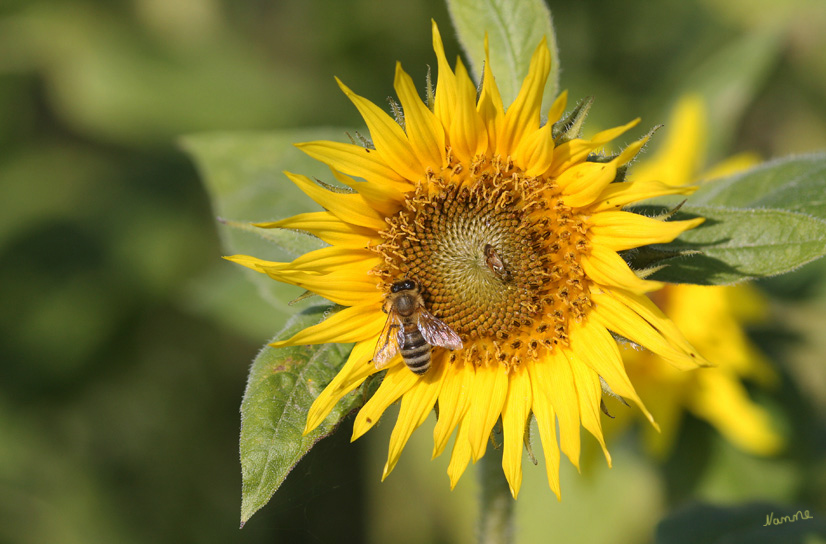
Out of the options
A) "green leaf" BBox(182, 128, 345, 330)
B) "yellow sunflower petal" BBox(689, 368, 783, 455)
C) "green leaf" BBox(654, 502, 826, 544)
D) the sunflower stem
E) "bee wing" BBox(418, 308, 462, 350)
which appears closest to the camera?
"bee wing" BBox(418, 308, 462, 350)

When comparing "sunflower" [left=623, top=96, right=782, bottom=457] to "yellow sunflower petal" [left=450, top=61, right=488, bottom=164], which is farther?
"sunflower" [left=623, top=96, right=782, bottom=457]

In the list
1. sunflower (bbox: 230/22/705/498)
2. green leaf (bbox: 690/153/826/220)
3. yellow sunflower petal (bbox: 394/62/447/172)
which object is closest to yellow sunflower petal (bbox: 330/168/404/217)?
sunflower (bbox: 230/22/705/498)

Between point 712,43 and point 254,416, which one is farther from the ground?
point 712,43

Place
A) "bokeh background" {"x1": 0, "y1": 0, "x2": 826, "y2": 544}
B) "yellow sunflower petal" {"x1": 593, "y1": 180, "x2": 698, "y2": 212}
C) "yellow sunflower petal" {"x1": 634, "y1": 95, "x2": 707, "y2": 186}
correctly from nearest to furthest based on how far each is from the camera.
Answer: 1. "yellow sunflower petal" {"x1": 593, "y1": 180, "x2": 698, "y2": 212}
2. "yellow sunflower petal" {"x1": 634, "y1": 95, "x2": 707, "y2": 186}
3. "bokeh background" {"x1": 0, "y1": 0, "x2": 826, "y2": 544}

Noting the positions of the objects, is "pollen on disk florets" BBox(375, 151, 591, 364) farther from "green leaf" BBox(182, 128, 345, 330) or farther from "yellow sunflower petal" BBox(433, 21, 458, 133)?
"green leaf" BBox(182, 128, 345, 330)

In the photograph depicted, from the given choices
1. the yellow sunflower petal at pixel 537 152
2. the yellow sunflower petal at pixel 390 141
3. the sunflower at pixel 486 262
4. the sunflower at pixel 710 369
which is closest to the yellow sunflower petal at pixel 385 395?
the sunflower at pixel 486 262

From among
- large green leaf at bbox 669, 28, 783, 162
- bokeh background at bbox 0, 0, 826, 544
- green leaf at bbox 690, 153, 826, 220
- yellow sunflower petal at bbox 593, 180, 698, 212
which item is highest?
large green leaf at bbox 669, 28, 783, 162

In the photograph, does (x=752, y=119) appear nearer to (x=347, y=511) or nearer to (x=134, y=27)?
(x=347, y=511)

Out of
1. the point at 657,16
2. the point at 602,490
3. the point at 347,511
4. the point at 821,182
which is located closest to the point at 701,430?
the point at 602,490

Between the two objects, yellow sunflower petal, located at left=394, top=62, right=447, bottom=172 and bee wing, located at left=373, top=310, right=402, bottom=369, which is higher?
yellow sunflower petal, located at left=394, top=62, right=447, bottom=172
